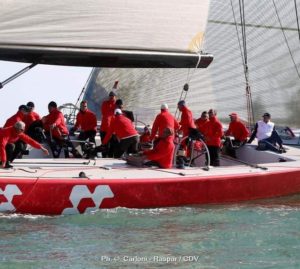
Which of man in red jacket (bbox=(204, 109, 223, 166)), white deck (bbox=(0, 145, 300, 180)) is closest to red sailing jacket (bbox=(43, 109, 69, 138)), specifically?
white deck (bbox=(0, 145, 300, 180))

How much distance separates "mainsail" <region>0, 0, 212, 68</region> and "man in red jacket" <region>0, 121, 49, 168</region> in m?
0.76

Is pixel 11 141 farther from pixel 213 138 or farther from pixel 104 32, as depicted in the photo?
pixel 213 138

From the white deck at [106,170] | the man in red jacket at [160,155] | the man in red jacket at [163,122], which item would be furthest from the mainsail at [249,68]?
the man in red jacket at [160,155]

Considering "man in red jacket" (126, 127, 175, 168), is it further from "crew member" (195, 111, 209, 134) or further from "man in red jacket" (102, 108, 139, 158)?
"crew member" (195, 111, 209, 134)

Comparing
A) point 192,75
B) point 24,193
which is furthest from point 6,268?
point 192,75

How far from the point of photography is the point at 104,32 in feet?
30.6

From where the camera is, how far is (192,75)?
1280 centimetres

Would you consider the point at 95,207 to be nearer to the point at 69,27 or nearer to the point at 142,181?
the point at 142,181

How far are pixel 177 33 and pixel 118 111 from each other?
1.31 meters

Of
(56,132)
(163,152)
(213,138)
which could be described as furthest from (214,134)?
(56,132)

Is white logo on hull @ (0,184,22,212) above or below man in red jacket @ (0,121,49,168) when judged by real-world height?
below

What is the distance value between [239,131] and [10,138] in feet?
12.6

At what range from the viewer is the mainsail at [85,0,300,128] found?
1296cm

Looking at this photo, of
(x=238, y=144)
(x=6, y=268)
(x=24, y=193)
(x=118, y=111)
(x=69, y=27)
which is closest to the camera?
(x=6, y=268)
